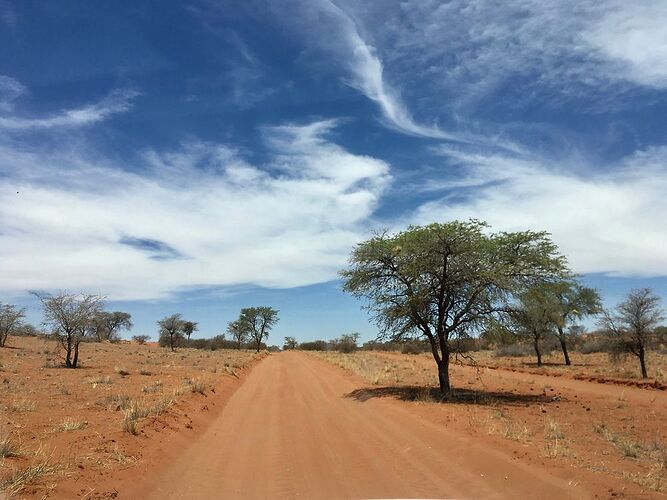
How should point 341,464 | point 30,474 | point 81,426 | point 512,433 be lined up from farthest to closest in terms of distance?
point 81,426, point 512,433, point 341,464, point 30,474

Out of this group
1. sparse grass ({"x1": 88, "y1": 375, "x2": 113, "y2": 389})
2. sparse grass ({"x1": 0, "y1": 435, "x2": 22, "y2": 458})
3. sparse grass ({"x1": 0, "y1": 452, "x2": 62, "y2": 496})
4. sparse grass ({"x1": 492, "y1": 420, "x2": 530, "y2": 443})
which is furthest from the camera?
sparse grass ({"x1": 88, "y1": 375, "x2": 113, "y2": 389})

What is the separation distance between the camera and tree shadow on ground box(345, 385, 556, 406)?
19.5 m

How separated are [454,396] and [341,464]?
12.7 meters

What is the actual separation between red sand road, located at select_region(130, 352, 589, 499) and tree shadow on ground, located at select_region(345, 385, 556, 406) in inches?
171

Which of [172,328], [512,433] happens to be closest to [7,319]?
[172,328]

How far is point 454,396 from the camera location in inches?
835

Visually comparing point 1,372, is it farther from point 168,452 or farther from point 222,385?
point 168,452

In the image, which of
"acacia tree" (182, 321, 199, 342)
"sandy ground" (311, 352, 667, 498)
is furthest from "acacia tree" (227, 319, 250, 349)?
"sandy ground" (311, 352, 667, 498)

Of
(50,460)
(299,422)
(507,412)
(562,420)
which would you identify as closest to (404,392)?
(507,412)

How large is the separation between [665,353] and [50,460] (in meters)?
54.9

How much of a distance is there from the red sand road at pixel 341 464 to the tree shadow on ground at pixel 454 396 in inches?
171

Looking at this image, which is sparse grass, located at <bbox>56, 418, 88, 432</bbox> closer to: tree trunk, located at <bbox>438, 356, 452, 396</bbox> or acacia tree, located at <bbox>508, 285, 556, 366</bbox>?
tree trunk, located at <bbox>438, 356, 452, 396</bbox>

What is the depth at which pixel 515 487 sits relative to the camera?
8.12 meters

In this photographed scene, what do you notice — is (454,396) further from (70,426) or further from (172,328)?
(172,328)
